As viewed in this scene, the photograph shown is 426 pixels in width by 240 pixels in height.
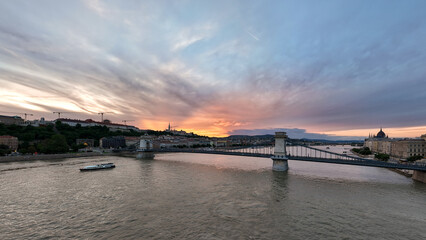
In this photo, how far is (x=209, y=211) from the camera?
40.3ft

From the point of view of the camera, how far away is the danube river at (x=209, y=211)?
9.71 metres

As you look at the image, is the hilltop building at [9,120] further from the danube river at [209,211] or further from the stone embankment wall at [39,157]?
the danube river at [209,211]

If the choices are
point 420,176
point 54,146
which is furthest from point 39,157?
point 420,176

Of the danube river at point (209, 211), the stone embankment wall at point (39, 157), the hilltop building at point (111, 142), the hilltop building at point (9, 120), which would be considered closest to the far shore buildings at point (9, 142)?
the stone embankment wall at point (39, 157)

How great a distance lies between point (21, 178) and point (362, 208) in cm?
3264

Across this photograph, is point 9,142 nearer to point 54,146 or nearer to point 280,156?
point 54,146

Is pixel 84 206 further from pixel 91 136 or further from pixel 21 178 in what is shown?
pixel 91 136

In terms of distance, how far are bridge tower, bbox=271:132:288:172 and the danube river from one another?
26.5ft

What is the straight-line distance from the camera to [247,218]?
11.3 metres

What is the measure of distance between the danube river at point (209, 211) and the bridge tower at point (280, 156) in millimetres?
8084

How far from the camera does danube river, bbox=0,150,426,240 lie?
9711 millimetres

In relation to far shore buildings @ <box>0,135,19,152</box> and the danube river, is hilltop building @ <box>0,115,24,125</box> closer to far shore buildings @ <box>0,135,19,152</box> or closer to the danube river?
far shore buildings @ <box>0,135,19,152</box>

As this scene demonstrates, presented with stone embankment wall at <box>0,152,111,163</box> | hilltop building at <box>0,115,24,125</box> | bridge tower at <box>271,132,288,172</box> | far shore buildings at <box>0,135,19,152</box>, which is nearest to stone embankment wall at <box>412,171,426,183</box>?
bridge tower at <box>271,132,288,172</box>

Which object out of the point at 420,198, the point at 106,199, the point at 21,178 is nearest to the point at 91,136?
the point at 21,178
